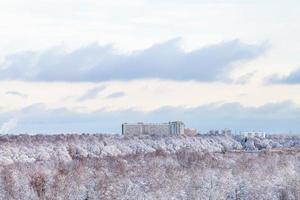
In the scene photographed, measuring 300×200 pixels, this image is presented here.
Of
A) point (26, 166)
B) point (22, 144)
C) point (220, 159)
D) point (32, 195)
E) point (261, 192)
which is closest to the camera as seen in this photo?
point (32, 195)

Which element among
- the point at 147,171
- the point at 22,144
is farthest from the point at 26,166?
the point at 22,144

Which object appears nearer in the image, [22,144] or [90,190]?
[90,190]

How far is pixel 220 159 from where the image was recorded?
166125 millimetres

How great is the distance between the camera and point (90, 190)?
4759 inches

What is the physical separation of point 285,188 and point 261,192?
3.71 meters

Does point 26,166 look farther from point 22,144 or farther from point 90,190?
point 22,144

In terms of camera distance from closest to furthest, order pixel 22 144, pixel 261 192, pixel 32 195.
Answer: pixel 32 195 → pixel 261 192 → pixel 22 144

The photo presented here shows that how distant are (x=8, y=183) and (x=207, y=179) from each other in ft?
80.5

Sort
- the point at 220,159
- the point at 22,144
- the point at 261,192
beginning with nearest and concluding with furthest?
the point at 261,192, the point at 220,159, the point at 22,144

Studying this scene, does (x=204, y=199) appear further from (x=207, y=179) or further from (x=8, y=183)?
(x=8, y=183)

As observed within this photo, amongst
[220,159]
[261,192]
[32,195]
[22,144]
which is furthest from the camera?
[22,144]

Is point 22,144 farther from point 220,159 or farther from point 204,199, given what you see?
point 204,199

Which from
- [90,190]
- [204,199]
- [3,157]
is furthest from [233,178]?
[3,157]

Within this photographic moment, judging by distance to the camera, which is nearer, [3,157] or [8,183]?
[8,183]
